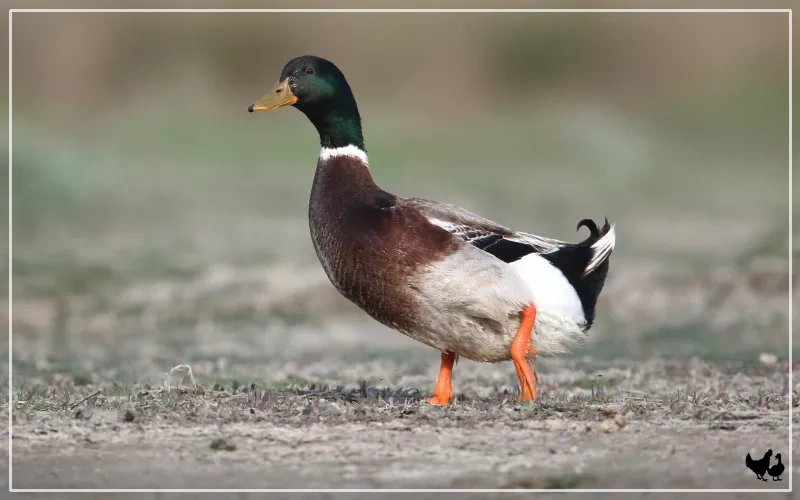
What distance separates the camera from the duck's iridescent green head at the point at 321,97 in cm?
964

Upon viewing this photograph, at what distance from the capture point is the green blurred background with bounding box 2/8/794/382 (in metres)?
16.7

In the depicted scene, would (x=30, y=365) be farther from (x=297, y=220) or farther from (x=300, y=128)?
(x=300, y=128)

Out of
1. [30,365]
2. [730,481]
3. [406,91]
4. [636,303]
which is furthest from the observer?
[406,91]

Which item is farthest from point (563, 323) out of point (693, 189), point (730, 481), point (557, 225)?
point (693, 189)

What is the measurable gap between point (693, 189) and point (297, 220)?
25.8ft

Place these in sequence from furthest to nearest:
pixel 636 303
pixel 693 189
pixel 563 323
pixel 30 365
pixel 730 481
Result: pixel 693 189
pixel 636 303
pixel 30 365
pixel 563 323
pixel 730 481

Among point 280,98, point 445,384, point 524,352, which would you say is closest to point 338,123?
point 280,98

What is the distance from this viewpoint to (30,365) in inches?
518

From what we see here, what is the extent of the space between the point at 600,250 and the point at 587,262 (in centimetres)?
13

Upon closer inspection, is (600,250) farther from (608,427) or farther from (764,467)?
(764,467)

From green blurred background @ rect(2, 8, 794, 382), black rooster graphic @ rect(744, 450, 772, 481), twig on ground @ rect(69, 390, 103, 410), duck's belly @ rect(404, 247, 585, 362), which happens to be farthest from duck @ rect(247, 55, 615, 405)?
green blurred background @ rect(2, 8, 794, 382)

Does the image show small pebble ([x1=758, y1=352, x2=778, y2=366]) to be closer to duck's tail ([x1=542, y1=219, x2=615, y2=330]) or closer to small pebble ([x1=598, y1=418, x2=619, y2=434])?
duck's tail ([x1=542, y1=219, x2=615, y2=330])

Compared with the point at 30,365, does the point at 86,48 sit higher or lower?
higher

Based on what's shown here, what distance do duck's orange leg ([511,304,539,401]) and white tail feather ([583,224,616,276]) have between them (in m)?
0.61
